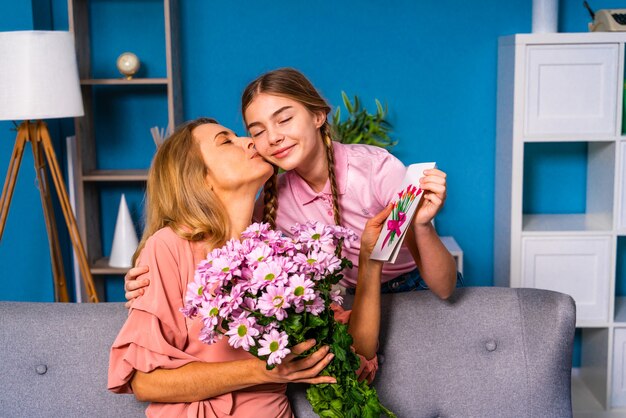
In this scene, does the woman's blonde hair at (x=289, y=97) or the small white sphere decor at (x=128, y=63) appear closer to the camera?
the woman's blonde hair at (x=289, y=97)

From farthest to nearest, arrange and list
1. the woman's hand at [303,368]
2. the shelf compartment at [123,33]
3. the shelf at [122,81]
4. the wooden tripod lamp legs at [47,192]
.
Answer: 1. the shelf compartment at [123,33]
2. the shelf at [122,81]
3. the wooden tripod lamp legs at [47,192]
4. the woman's hand at [303,368]

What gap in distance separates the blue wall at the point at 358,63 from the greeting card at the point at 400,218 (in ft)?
6.39

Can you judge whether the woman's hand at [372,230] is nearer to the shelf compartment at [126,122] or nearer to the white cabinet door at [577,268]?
the white cabinet door at [577,268]

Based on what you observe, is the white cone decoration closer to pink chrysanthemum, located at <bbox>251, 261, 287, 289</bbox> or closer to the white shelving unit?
the white shelving unit

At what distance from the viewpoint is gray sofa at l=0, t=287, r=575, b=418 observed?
76.5 inches

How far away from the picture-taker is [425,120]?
3736 millimetres

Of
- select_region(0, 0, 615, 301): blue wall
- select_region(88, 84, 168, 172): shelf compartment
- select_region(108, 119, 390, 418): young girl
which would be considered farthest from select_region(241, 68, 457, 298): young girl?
select_region(88, 84, 168, 172): shelf compartment

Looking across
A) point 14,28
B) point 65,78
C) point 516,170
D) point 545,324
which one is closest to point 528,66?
point 516,170

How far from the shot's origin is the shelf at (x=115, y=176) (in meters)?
3.52

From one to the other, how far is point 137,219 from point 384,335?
2.17 meters

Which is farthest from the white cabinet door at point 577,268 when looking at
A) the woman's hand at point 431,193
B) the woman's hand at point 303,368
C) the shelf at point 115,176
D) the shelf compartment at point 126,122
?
the woman's hand at point 303,368

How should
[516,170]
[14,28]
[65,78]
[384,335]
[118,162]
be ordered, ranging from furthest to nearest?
1. [118,162]
2. [14,28]
3. [516,170]
4. [65,78]
5. [384,335]

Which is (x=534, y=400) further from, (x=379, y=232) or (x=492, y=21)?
(x=492, y=21)

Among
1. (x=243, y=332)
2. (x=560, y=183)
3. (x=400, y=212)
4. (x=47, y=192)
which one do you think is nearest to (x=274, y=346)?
(x=243, y=332)
